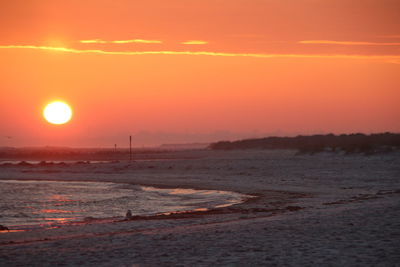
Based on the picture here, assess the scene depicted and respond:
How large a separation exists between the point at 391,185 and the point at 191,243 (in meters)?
23.5

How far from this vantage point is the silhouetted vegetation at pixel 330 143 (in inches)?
2656

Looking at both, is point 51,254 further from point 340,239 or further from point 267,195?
point 267,195

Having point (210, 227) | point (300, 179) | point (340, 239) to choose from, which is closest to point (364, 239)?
point (340, 239)

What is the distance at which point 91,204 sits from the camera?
95.7 ft

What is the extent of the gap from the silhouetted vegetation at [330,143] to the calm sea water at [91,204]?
119 feet

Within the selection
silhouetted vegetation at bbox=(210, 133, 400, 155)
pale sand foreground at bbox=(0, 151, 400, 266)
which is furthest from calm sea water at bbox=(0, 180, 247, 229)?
silhouetted vegetation at bbox=(210, 133, 400, 155)

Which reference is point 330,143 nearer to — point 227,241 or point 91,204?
point 91,204

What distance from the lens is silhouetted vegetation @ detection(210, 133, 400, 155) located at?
6746 centimetres

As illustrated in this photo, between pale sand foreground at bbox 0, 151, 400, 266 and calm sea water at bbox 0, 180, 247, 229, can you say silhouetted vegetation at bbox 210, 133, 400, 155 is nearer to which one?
calm sea water at bbox 0, 180, 247, 229

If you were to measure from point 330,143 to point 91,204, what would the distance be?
64.4 meters

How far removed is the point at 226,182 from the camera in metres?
43.6

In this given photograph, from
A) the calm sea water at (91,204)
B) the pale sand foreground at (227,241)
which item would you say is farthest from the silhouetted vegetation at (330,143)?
the pale sand foreground at (227,241)

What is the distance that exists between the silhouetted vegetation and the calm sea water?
3630cm

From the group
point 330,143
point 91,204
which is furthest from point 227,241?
point 330,143
